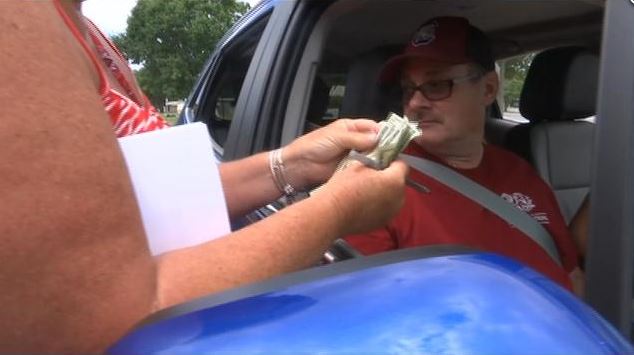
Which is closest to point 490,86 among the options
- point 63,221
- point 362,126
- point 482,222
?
point 482,222

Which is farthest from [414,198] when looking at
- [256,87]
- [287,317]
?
[287,317]

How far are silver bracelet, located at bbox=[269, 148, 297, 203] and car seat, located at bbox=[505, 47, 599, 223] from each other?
1369mm

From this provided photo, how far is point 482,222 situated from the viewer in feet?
8.19

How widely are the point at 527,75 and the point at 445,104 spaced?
96 cm

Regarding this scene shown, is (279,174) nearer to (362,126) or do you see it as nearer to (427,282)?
(362,126)

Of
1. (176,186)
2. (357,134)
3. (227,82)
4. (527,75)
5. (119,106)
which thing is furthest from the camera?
(227,82)

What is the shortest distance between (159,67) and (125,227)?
140ft

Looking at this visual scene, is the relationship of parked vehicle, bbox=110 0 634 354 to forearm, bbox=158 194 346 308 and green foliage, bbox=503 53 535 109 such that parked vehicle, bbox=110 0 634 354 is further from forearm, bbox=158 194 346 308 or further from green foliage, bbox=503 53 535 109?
green foliage, bbox=503 53 535 109

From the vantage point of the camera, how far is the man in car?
2500 millimetres

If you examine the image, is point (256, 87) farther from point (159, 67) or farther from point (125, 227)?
point (159, 67)

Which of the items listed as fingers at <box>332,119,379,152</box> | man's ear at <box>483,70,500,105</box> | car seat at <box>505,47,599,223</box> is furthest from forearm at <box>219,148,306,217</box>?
car seat at <box>505,47,599,223</box>

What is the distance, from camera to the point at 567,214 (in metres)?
2.91

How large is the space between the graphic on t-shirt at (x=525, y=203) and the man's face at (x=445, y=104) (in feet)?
0.95

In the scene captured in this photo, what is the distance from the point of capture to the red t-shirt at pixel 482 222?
2348 millimetres
